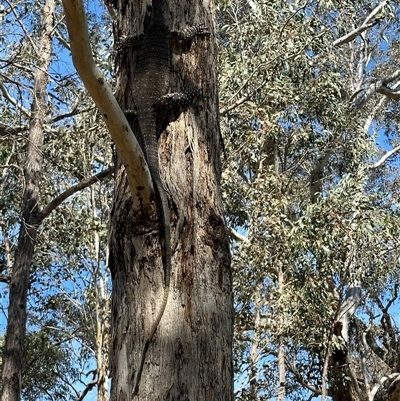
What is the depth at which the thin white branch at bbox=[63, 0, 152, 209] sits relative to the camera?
1696 mm

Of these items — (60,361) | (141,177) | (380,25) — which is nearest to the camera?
(141,177)

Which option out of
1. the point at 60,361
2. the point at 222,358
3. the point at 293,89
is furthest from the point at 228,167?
the point at 222,358

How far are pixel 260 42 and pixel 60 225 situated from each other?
323 centimetres

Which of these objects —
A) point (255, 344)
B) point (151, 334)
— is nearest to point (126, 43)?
point (151, 334)

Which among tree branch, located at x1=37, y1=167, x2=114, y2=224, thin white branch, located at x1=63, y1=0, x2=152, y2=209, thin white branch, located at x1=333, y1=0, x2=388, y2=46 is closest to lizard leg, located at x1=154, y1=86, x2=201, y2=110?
thin white branch, located at x1=63, y1=0, x2=152, y2=209

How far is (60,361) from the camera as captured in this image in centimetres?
1070

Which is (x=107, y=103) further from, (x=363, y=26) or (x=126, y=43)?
(x=363, y=26)

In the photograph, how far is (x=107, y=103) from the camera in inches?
71.7

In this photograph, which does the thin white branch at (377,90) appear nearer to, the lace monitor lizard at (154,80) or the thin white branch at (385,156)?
the thin white branch at (385,156)

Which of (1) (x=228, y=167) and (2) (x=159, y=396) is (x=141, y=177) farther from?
(1) (x=228, y=167)

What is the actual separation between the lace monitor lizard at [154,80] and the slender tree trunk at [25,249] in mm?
4072

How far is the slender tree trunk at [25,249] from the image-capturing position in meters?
6.62

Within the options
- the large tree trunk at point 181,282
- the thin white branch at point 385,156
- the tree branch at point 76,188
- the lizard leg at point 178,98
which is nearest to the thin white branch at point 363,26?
the thin white branch at point 385,156

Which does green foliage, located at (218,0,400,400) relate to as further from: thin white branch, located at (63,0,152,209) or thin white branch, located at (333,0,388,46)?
thin white branch, located at (63,0,152,209)
